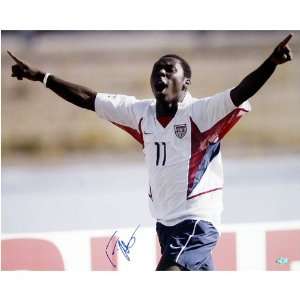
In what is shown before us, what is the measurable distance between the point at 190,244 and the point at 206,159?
0.48 m

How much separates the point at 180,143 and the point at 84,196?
67cm

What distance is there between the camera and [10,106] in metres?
4.57

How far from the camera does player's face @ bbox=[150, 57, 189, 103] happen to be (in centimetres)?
439

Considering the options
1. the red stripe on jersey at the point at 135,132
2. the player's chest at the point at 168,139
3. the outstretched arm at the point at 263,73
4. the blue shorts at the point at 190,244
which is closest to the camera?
the outstretched arm at the point at 263,73

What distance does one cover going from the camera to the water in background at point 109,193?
4.50 meters

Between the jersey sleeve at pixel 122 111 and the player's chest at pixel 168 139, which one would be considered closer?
the player's chest at pixel 168 139

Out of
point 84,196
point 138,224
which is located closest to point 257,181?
point 138,224

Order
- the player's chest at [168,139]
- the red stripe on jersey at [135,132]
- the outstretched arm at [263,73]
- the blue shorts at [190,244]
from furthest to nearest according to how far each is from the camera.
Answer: the red stripe on jersey at [135,132] < the player's chest at [168,139] < the blue shorts at [190,244] < the outstretched arm at [263,73]

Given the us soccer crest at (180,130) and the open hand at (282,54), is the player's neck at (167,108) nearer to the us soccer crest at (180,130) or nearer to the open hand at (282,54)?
the us soccer crest at (180,130)

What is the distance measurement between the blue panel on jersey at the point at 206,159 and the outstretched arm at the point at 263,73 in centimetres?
35

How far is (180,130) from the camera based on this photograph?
14.3 ft

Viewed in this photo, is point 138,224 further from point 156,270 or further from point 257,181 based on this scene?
point 257,181

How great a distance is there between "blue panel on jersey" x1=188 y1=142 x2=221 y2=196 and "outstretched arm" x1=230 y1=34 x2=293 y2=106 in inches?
13.7

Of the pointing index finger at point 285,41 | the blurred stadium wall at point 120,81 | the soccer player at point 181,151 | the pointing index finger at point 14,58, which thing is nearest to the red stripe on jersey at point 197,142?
the soccer player at point 181,151
